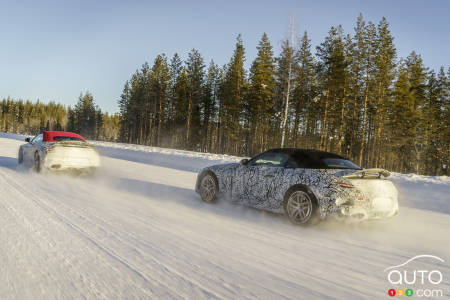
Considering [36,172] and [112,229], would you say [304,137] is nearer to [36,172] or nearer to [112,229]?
[36,172]

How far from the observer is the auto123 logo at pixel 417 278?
2.83m

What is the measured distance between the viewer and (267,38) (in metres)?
39.6

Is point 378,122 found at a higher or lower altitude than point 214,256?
higher

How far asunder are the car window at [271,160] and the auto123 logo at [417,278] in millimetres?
2710

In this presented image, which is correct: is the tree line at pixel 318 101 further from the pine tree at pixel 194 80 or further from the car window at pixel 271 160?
the car window at pixel 271 160

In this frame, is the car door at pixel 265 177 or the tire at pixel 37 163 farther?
the tire at pixel 37 163

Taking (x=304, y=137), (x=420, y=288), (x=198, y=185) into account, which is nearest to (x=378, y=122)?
(x=304, y=137)

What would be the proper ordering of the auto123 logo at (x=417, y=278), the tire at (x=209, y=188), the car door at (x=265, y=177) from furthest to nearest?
the tire at (x=209, y=188) < the car door at (x=265, y=177) < the auto123 logo at (x=417, y=278)

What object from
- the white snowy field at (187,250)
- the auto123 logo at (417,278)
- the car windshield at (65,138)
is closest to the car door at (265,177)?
the white snowy field at (187,250)

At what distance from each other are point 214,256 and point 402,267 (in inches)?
87.6

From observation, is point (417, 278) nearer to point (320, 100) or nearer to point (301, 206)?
point (301, 206)

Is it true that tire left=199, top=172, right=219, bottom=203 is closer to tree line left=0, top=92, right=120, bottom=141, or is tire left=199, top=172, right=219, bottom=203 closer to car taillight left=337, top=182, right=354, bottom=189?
car taillight left=337, top=182, right=354, bottom=189

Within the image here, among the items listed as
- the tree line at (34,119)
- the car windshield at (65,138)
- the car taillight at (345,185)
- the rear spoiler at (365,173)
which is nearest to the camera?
the car taillight at (345,185)

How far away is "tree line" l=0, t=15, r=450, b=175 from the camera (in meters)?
31.3
